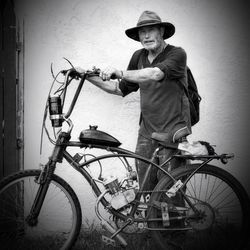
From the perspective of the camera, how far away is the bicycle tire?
3.21 metres

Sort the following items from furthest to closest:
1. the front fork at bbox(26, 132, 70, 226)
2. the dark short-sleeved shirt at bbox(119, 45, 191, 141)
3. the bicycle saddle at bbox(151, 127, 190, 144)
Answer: the dark short-sleeved shirt at bbox(119, 45, 191, 141) → the bicycle saddle at bbox(151, 127, 190, 144) → the front fork at bbox(26, 132, 70, 226)

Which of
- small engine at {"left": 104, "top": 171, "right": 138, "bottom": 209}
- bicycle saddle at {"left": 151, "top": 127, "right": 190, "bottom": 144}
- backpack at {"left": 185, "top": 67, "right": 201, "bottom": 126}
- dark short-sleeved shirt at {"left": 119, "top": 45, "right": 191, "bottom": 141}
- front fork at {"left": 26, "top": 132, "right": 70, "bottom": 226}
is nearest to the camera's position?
front fork at {"left": 26, "top": 132, "right": 70, "bottom": 226}

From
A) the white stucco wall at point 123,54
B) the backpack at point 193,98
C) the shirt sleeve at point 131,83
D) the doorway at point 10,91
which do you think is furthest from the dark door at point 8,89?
the backpack at point 193,98

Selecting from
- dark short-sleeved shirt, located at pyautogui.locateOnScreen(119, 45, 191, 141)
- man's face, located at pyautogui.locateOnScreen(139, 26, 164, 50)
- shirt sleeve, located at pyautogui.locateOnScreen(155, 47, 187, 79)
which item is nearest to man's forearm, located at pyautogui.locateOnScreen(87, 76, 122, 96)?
dark short-sleeved shirt, located at pyautogui.locateOnScreen(119, 45, 191, 141)

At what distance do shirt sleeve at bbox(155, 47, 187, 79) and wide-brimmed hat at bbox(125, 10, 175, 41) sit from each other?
349 millimetres

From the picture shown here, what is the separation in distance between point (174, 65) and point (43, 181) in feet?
5.36

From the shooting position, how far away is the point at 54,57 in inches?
162

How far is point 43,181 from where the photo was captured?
3045 millimetres

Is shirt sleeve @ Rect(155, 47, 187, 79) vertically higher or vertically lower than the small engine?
higher

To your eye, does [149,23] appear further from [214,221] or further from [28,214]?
[28,214]

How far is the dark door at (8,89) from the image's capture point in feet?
12.9

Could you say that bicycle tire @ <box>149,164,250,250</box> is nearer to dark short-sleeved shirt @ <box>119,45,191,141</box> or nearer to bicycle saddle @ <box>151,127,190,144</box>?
bicycle saddle @ <box>151,127,190,144</box>

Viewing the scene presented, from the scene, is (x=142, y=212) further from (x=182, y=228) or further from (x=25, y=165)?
(x=25, y=165)

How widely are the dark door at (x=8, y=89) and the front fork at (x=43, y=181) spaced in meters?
1.09
